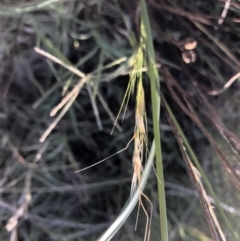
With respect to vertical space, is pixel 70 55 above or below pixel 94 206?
above

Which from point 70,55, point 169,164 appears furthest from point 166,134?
point 70,55

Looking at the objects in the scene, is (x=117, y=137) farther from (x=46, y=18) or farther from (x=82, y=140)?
(x=46, y=18)

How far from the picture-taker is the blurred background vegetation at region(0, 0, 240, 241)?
427 millimetres

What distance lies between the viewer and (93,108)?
0.44 metres

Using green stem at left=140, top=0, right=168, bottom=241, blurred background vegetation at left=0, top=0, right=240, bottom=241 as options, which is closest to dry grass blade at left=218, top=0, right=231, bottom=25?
blurred background vegetation at left=0, top=0, right=240, bottom=241

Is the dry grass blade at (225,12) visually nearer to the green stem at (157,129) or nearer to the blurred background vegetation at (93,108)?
the blurred background vegetation at (93,108)

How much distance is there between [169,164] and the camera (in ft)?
1.53

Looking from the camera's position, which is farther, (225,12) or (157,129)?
(225,12)

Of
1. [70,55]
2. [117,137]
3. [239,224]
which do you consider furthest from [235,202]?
[70,55]

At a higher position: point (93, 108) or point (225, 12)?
point (225, 12)

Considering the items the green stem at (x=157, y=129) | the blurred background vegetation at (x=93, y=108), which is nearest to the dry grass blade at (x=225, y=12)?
the blurred background vegetation at (x=93, y=108)

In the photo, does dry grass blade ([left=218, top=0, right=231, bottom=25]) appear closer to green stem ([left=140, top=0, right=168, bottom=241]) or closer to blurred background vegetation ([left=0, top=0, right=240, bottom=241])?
blurred background vegetation ([left=0, top=0, right=240, bottom=241])

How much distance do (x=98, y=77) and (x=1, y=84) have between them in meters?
0.11

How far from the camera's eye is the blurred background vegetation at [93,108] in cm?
43
